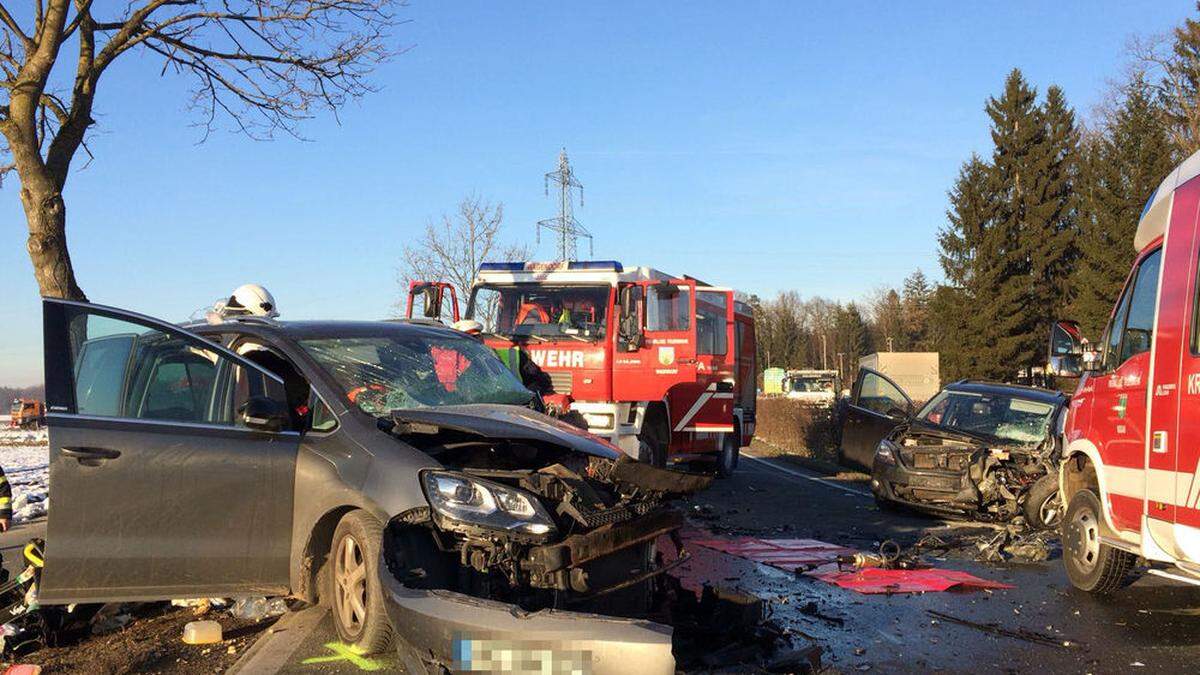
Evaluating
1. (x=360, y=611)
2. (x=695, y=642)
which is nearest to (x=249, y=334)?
(x=360, y=611)

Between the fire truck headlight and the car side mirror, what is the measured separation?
648 centimetres

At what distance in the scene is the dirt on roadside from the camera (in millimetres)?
4574

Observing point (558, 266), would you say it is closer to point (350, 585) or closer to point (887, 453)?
point (887, 453)

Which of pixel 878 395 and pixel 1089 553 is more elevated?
pixel 878 395

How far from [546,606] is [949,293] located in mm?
45797

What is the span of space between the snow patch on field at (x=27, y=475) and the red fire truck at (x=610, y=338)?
5082mm

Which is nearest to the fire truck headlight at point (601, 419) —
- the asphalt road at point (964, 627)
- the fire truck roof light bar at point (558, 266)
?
the fire truck roof light bar at point (558, 266)

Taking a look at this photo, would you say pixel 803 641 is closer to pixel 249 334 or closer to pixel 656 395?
pixel 249 334

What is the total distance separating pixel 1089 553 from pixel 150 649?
5997mm

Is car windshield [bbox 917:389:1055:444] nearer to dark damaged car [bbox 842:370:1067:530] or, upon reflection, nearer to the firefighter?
dark damaged car [bbox 842:370:1067:530]

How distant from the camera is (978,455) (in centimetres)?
982

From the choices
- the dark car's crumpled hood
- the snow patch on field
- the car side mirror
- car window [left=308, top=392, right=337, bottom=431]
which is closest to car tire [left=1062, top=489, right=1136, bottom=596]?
the dark car's crumpled hood

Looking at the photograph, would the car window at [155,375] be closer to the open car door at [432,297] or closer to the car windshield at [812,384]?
the open car door at [432,297]

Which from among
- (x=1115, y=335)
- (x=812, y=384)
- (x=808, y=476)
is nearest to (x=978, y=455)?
(x=1115, y=335)
